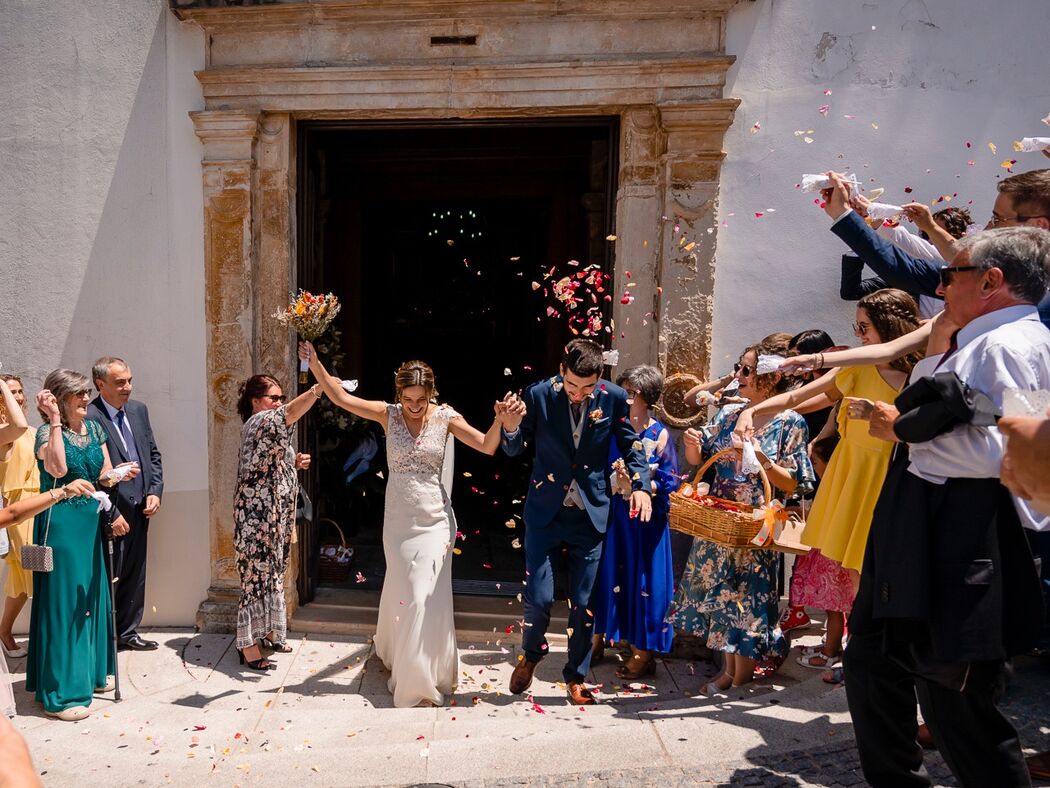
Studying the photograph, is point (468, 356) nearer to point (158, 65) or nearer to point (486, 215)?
point (486, 215)

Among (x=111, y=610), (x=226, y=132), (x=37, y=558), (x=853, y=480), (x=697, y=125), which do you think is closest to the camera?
(x=853, y=480)

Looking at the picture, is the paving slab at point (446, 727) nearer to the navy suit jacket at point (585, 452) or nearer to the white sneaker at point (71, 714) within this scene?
the white sneaker at point (71, 714)

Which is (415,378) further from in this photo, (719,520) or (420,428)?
(719,520)

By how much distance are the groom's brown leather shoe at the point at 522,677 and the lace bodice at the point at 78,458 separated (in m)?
2.60

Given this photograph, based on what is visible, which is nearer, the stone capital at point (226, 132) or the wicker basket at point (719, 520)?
the wicker basket at point (719, 520)

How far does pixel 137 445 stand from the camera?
19.1ft

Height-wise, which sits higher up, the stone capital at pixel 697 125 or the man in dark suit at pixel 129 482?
the stone capital at pixel 697 125

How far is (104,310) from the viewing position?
6.14m

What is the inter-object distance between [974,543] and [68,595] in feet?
15.1

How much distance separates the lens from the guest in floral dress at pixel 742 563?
4715 millimetres

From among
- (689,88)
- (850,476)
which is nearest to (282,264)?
(689,88)

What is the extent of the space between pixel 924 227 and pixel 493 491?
7023 millimetres

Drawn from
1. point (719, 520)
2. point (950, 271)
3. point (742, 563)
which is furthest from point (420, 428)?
point (950, 271)

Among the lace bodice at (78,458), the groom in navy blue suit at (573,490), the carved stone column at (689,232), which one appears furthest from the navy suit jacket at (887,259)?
the lace bodice at (78,458)
